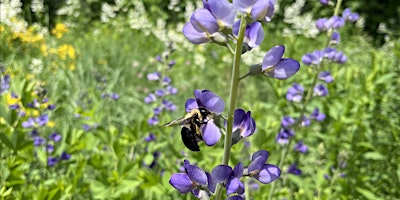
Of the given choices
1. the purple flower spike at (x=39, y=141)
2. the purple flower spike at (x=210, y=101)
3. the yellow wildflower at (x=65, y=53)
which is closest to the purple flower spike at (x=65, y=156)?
the purple flower spike at (x=39, y=141)

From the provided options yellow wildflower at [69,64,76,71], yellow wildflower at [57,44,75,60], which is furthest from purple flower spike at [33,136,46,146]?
yellow wildflower at [57,44,75,60]

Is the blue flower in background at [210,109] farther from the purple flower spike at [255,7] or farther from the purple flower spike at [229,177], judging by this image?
the purple flower spike at [255,7]

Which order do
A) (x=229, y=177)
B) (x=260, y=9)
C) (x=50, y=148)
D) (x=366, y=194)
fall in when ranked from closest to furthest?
(x=260, y=9)
(x=229, y=177)
(x=366, y=194)
(x=50, y=148)

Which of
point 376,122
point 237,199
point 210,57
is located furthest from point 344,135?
point 210,57

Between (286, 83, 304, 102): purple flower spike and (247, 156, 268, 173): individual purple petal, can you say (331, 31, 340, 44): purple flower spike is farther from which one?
(247, 156, 268, 173): individual purple petal

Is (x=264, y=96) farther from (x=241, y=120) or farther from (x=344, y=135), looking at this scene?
(x=241, y=120)

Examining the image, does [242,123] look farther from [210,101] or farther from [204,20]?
[204,20]

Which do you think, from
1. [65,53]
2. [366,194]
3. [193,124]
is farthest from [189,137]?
[65,53]

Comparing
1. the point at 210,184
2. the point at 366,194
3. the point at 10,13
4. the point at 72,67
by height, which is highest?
the point at 210,184
